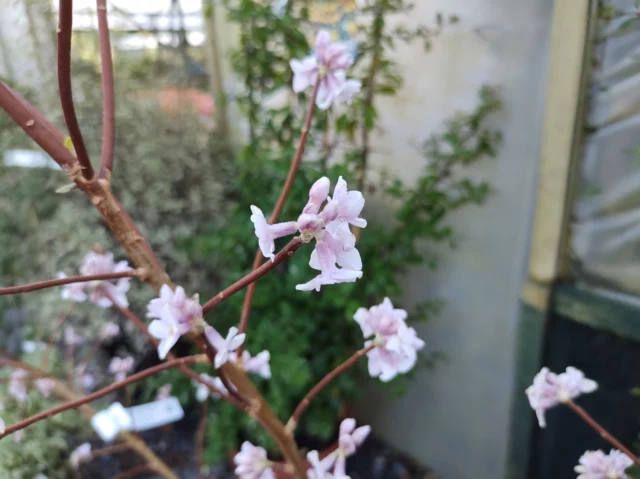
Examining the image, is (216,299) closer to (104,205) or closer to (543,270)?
(104,205)

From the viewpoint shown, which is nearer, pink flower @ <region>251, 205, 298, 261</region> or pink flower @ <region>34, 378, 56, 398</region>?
pink flower @ <region>251, 205, 298, 261</region>

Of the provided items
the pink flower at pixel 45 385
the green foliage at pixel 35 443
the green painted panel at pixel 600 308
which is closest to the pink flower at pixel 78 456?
the green foliage at pixel 35 443

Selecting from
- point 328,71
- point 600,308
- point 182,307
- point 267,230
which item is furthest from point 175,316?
point 600,308

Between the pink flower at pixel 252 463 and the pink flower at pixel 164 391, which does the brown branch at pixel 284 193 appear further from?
the pink flower at pixel 164 391

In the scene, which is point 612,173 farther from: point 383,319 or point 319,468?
point 319,468

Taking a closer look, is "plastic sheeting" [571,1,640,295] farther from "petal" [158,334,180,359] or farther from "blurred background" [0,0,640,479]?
"petal" [158,334,180,359]

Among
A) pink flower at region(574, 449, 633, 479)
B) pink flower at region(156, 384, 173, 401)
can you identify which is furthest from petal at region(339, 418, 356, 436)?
pink flower at region(156, 384, 173, 401)
